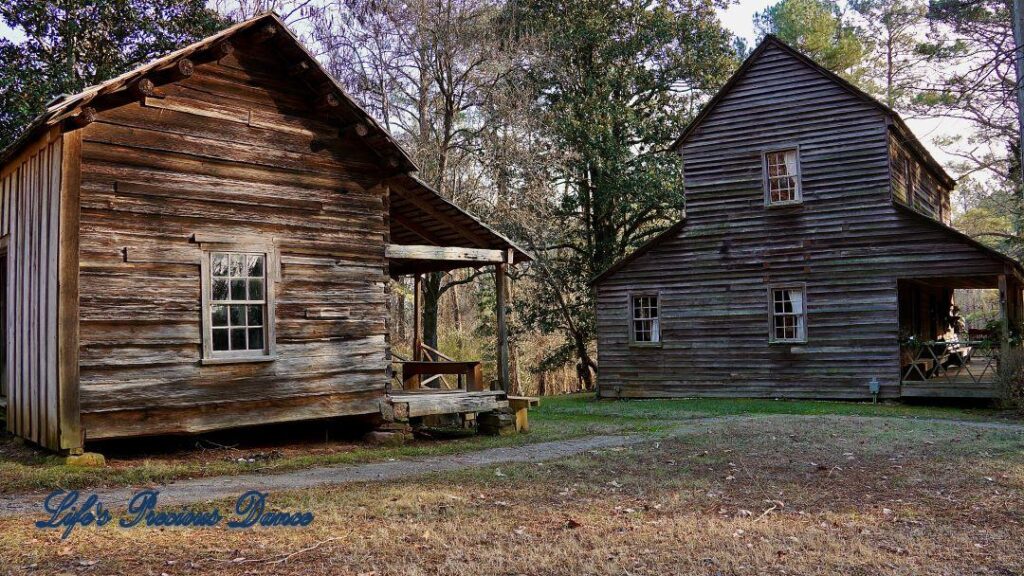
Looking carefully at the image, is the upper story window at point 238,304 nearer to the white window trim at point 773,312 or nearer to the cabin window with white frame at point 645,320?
the cabin window with white frame at point 645,320

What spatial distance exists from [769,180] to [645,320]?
530cm

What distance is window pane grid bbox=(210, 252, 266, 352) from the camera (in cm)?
1177

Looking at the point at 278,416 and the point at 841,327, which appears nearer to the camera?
the point at 278,416

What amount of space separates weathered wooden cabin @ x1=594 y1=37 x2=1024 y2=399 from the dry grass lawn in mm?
9914

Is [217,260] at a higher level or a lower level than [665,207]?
lower

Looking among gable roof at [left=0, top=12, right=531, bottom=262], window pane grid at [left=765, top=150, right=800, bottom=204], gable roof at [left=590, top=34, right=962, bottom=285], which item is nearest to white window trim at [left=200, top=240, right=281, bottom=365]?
gable roof at [left=0, top=12, right=531, bottom=262]

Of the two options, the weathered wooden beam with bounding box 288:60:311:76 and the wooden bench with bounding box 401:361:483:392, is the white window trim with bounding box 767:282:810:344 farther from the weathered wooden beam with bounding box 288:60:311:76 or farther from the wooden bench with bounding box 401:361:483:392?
the weathered wooden beam with bounding box 288:60:311:76

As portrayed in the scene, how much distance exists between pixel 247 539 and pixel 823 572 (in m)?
4.51

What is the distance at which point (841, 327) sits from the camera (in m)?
21.2

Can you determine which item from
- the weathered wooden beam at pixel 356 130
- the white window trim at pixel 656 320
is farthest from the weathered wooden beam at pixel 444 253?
the white window trim at pixel 656 320

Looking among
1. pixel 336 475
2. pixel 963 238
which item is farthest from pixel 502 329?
pixel 963 238

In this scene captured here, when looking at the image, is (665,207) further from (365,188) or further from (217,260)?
(217,260)

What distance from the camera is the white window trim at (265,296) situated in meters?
11.5

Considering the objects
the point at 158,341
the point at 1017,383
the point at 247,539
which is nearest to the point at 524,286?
the point at 1017,383
